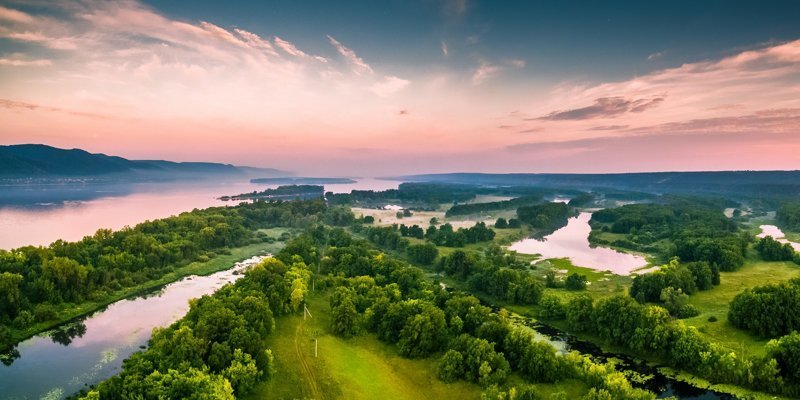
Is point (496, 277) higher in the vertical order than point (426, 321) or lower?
lower

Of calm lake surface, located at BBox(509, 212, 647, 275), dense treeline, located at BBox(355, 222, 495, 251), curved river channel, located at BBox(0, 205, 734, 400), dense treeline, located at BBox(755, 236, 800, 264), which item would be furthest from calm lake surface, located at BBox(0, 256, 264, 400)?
dense treeline, located at BBox(755, 236, 800, 264)

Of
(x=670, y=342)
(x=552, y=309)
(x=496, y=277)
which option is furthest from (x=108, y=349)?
(x=670, y=342)

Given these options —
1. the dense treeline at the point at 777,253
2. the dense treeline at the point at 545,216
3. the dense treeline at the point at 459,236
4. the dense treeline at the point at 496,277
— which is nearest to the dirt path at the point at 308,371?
the dense treeline at the point at 496,277

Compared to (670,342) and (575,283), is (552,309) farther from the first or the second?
(575,283)

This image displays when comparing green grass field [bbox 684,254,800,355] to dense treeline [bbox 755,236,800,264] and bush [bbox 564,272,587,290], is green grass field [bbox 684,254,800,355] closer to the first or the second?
dense treeline [bbox 755,236,800,264]

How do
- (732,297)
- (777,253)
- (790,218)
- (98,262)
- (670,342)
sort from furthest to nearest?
(790,218) < (777,253) < (98,262) < (732,297) < (670,342)

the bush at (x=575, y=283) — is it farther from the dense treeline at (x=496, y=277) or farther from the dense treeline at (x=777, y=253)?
the dense treeline at (x=777, y=253)

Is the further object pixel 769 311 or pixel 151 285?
pixel 151 285

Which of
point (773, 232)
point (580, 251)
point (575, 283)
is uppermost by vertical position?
point (773, 232)
